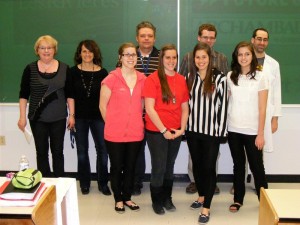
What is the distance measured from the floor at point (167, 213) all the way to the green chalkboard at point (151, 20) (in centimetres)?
132

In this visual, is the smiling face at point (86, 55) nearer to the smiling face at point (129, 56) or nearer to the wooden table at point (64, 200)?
the smiling face at point (129, 56)

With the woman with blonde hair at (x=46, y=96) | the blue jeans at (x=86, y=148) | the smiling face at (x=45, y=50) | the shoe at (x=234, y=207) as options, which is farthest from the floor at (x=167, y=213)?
the smiling face at (x=45, y=50)

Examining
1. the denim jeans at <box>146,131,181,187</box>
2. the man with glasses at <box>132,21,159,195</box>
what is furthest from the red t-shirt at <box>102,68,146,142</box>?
the man with glasses at <box>132,21,159,195</box>

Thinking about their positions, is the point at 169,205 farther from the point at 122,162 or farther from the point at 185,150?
the point at 185,150

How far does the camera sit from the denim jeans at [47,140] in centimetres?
374

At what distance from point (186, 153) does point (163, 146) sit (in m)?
1.24

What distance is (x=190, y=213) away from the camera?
12.0 ft

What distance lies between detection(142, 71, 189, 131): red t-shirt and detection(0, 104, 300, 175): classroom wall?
124 cm

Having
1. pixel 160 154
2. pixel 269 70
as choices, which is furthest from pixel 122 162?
pixel 269 70

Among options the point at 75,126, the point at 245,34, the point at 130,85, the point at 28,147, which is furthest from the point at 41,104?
the point at 245,34

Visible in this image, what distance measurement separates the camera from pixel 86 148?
4051 mm

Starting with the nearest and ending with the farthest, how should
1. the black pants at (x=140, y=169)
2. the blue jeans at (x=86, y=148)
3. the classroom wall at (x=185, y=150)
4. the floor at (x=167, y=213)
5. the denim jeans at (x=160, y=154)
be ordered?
the denim jeans at (x=160, y=154) → the floor at (x=167, y=213) → the blue jeans at (x=86, y=148) → the black pants at (x=140, y=169) → the classroom wall at (x=185, y=150)

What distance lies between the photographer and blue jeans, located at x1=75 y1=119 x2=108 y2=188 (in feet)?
13.0

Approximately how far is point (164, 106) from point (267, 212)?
1380mm
